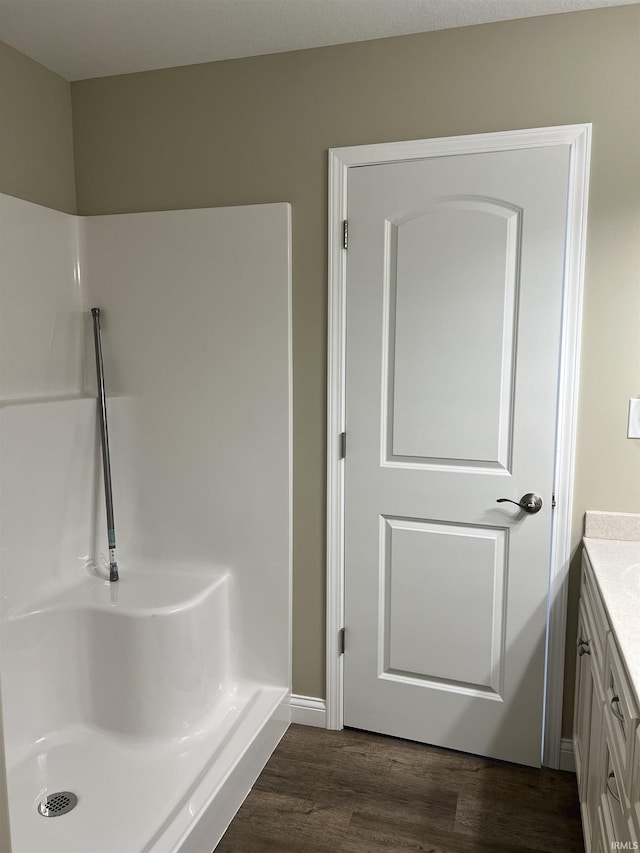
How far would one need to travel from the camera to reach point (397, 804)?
6.82 feet

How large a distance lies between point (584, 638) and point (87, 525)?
74.0 inches

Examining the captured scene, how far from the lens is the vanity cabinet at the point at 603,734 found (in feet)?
4.01

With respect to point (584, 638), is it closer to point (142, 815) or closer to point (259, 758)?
point (259, 758)

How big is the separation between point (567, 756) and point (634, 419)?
46.6 inches

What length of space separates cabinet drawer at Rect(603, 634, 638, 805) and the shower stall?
3.80 feet

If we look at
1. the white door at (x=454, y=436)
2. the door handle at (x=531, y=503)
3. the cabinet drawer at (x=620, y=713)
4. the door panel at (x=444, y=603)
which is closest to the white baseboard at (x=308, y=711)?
the white door at (x=454, y=436)

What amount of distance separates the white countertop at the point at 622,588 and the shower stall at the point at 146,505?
1104mm

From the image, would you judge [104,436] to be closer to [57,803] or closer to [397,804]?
[57,803]

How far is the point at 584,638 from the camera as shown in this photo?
1.97 m

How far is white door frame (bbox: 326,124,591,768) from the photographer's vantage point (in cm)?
203

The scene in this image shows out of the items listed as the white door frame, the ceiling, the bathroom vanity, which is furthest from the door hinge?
the ceiling

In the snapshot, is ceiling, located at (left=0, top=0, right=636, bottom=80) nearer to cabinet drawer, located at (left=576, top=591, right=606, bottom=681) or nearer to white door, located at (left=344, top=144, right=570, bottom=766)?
white door, located at (left=344, top=144, right=570, bottom=766)

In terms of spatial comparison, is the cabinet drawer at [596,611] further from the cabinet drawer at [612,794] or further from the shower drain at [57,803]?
the shower drain at [57,803]

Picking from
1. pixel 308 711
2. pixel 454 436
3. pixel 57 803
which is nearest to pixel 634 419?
pixel 454 436
